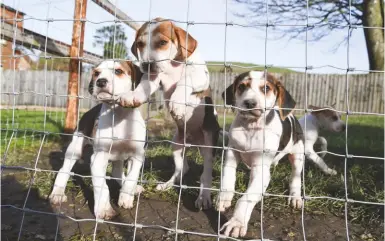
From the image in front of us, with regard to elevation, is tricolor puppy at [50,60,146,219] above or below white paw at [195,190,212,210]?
above

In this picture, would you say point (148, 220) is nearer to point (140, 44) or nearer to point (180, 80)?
point (180, 80)

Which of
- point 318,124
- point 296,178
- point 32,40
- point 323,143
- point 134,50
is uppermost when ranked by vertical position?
point 32,40

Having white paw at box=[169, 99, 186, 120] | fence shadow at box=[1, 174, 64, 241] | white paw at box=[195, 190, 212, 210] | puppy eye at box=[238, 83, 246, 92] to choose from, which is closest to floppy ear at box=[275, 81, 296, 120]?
puppy eye at box=[238, 83, 246, 92]

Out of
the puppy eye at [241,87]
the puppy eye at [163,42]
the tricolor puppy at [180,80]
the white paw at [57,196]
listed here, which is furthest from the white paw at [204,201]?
the puppy eye at [163,42]

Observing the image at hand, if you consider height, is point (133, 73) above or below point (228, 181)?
above

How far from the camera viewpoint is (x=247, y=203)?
2.80 meters

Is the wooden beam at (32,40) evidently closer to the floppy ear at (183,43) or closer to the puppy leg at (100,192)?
the floppy ear at (183,43)

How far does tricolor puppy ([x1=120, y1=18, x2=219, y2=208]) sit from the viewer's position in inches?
135

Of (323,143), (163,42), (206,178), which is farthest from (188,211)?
(323,143)

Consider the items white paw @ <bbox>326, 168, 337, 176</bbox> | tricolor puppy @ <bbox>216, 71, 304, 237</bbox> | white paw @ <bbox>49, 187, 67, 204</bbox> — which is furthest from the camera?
white paw @ <bbox>326, 168, 337, 176</bbox>

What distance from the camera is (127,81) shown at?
3.39m

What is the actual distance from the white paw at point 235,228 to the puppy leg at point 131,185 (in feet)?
3.14

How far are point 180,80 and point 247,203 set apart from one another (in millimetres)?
1381

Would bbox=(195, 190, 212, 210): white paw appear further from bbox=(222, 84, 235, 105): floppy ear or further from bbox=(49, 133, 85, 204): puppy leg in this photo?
bbox=(49, 133, 85, 204): puppy leg
